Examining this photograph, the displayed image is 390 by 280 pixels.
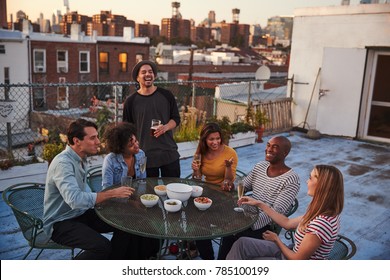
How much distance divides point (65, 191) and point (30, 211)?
66 cm

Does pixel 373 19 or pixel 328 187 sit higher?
pixel 373 19

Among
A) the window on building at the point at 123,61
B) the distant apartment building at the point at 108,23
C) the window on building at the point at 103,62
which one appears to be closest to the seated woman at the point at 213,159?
the window on building at the point at 103,62

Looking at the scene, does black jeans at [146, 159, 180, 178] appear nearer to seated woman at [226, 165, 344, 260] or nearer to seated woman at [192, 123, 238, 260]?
seated woman at [192, 123, 238, 260]

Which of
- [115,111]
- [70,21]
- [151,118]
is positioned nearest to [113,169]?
[151,118]

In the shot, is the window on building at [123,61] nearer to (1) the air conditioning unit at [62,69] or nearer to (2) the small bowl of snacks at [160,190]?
(1) the air conditioning unit at [62,69]

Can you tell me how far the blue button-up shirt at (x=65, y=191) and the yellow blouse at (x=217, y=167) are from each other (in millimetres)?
987

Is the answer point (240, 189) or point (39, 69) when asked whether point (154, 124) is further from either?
point (39, 69)

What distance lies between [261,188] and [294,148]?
4747 millimetres

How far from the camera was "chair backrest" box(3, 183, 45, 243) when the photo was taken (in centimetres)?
254

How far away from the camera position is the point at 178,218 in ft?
7.82

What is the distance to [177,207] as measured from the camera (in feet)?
7.99

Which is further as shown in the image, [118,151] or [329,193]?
[118,151]
